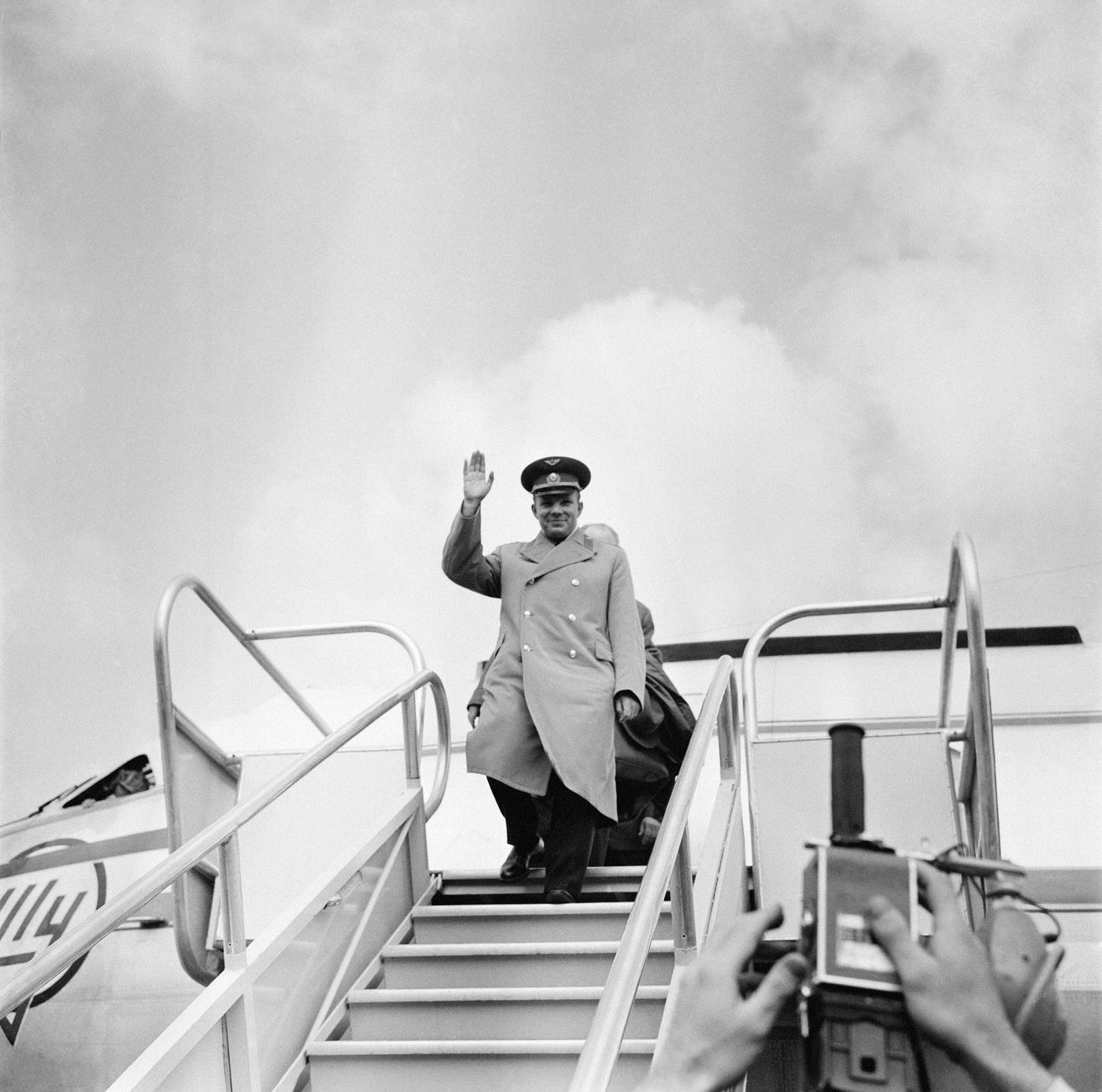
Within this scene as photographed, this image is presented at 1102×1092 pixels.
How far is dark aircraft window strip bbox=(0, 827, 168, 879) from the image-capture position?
6.13 metres

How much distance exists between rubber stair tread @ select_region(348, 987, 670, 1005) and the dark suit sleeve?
1204mm

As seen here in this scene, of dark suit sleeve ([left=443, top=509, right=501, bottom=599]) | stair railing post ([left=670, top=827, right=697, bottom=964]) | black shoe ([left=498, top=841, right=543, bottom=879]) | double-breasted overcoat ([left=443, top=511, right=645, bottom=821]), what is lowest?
black shoe ([left=498, top=841, right=543, bottom=879])

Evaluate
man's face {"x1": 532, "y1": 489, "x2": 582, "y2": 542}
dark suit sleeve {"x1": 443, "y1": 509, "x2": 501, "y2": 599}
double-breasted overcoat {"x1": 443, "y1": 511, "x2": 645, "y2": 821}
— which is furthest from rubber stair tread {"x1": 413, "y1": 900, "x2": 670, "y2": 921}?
man's face {"x1": 532, "y1": 489, "x2": 582, "y2": 542}

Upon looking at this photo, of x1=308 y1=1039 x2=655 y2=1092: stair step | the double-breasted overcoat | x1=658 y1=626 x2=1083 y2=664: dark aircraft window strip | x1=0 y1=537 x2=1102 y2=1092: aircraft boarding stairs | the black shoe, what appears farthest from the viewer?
x1=658 y1=626 x2=1083 y2=664: dark aircraft window strip

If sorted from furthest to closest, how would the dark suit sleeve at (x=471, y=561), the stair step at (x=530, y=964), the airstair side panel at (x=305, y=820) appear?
the airstair side panel at (x=305, y=820), the dark suit sleeve at (x=471, y=561), the stair step at (x=530, y=964)

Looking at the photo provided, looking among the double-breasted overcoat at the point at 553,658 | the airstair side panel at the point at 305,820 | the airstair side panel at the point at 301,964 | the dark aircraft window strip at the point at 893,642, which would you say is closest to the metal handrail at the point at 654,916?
the double-breasted overcoat at the point at 553,658

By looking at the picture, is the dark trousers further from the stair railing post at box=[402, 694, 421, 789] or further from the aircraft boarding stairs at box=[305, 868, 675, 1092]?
the stair railing post at box=[402, 694, 421, 789]

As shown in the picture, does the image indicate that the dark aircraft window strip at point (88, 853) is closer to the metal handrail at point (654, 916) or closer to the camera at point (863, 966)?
the metal handrail at point (654, 916)

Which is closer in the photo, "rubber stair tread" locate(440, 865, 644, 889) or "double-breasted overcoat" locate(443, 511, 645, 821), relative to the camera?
"double-breasted overcoat" locate(443, 511, 645, 821)

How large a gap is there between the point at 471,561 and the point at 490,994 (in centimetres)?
127

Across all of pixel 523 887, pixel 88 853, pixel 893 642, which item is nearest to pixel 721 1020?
pixel 523 887

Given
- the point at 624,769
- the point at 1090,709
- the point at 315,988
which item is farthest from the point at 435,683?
the point at 1090,709

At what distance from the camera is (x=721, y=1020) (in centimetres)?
94

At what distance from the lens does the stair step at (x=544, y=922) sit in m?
3.59
